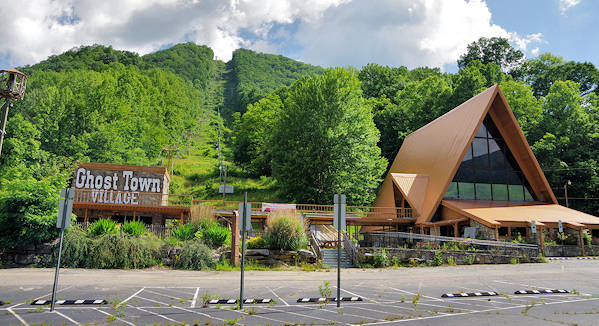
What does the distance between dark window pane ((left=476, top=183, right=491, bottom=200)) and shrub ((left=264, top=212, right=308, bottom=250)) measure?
1604cm

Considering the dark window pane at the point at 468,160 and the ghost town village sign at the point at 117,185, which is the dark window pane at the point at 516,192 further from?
the ghost town village sign at the point at 117,185

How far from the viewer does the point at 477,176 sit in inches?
1104

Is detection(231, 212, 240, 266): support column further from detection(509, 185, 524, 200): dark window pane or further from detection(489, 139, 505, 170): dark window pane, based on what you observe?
detection(509, 185, 524, 200): dark window pane

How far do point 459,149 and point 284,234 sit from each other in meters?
14.8

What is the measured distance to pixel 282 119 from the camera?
37.5 meters

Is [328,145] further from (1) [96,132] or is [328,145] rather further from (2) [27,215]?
(2) [27,215]

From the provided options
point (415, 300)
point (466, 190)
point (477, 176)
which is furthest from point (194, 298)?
point (477, 176)

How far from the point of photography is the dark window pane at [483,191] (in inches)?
1093

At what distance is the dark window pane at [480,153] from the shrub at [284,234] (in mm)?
16733

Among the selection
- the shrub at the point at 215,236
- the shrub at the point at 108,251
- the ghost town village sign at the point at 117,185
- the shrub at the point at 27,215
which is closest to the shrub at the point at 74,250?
the shrub at the point at 108,251

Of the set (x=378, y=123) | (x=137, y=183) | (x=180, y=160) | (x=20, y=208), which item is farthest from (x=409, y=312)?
(x=180, y=160)

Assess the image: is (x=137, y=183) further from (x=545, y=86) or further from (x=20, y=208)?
(x=545, y=86)

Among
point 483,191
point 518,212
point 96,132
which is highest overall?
point 96,132

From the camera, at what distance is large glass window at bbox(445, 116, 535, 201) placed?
27703 mm
